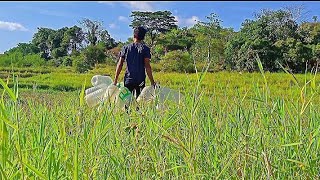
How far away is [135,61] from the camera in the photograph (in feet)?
15.6

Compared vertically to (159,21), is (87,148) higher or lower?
lower

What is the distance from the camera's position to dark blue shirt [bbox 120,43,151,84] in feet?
15.5

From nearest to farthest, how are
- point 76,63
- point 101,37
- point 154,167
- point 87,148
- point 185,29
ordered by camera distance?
point 87,148, point 154,167, point 76,63, point 185,29, point 101,37

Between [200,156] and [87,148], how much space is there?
316 millimetres

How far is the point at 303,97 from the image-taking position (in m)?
1.05

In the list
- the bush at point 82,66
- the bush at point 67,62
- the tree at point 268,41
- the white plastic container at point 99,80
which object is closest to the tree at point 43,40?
the bush at point 67,62

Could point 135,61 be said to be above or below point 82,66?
above

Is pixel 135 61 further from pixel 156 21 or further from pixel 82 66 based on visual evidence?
pixel 156 21

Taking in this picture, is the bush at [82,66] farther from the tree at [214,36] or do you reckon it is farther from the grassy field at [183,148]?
the grassy field at [183,148]

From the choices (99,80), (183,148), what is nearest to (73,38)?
(99,80)

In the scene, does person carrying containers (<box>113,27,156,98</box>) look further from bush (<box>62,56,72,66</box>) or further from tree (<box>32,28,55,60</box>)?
tree (<box>32,28,55,60</box>)

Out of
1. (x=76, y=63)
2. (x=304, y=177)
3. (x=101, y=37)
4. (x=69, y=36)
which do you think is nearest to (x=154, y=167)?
(x=304, y=177)

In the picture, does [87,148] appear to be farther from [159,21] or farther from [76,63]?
[159,21]

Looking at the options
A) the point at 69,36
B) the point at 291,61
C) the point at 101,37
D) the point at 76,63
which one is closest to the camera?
the point at 291,61
